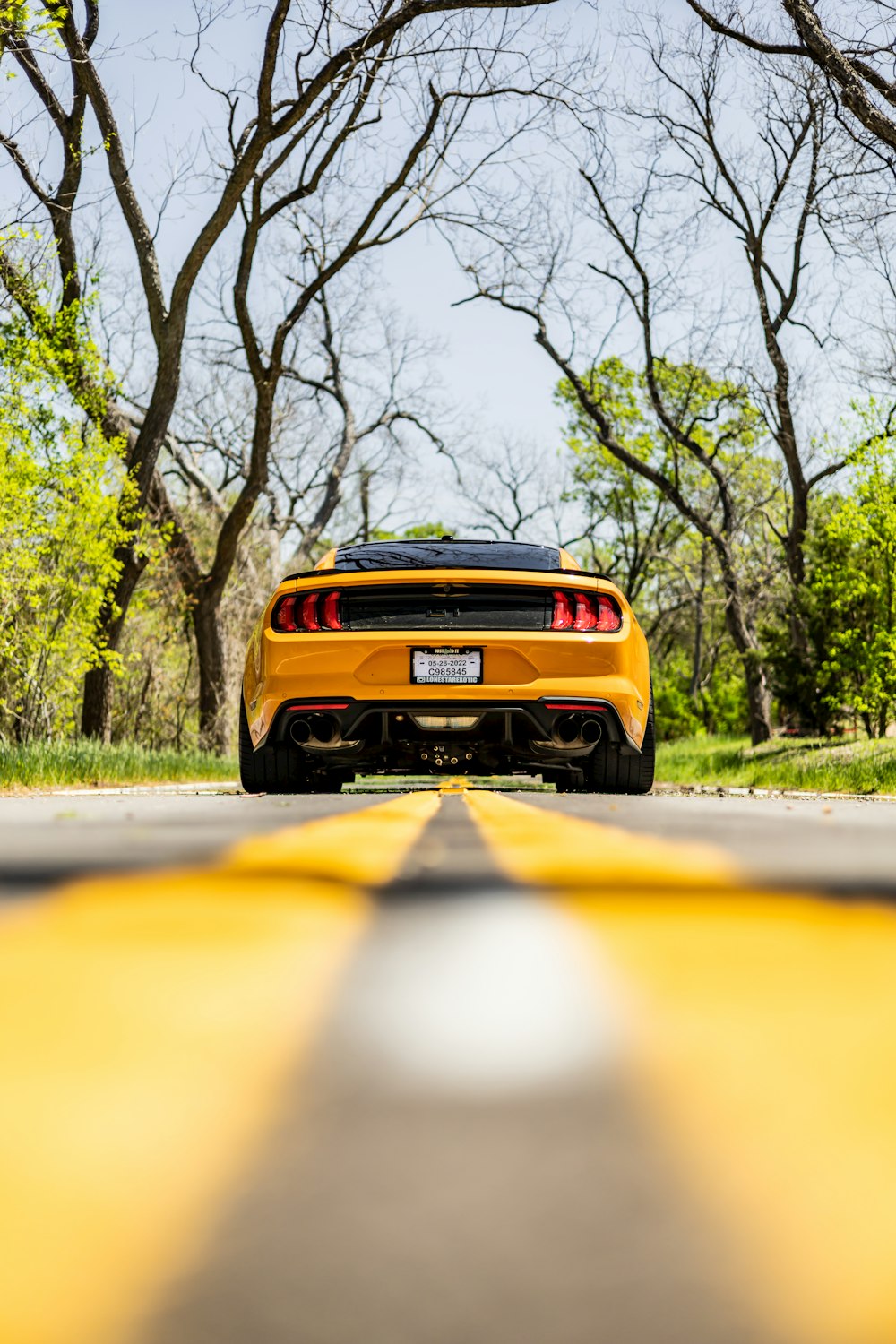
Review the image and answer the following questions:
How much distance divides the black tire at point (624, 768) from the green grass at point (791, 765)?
274 inches

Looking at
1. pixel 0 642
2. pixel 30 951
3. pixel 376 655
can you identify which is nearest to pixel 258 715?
pixel 376 655

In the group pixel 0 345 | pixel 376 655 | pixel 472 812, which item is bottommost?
pixel 472 812

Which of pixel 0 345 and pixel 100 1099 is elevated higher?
pixel 0 345

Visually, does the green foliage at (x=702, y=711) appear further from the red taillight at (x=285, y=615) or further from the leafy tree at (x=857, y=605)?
the red taillight at (x=285, y=615)

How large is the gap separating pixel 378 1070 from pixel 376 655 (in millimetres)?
6477

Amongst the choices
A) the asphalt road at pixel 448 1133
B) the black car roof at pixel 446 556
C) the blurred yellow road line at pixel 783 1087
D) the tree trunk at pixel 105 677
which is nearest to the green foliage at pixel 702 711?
the tree trunk at pixel 105 677

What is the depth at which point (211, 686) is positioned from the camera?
73.5 feet

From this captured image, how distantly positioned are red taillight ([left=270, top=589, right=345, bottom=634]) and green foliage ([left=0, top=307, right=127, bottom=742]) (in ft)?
27.6

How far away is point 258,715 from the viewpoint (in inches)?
300

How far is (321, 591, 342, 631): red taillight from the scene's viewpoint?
24.6 ft

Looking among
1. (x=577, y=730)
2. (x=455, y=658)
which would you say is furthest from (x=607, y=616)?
(x=455, y=658)

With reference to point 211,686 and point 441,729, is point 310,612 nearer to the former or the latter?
point 441,729

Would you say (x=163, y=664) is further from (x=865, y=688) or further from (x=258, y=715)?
(x=258, y=715)

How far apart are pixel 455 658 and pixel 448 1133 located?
259 inches
